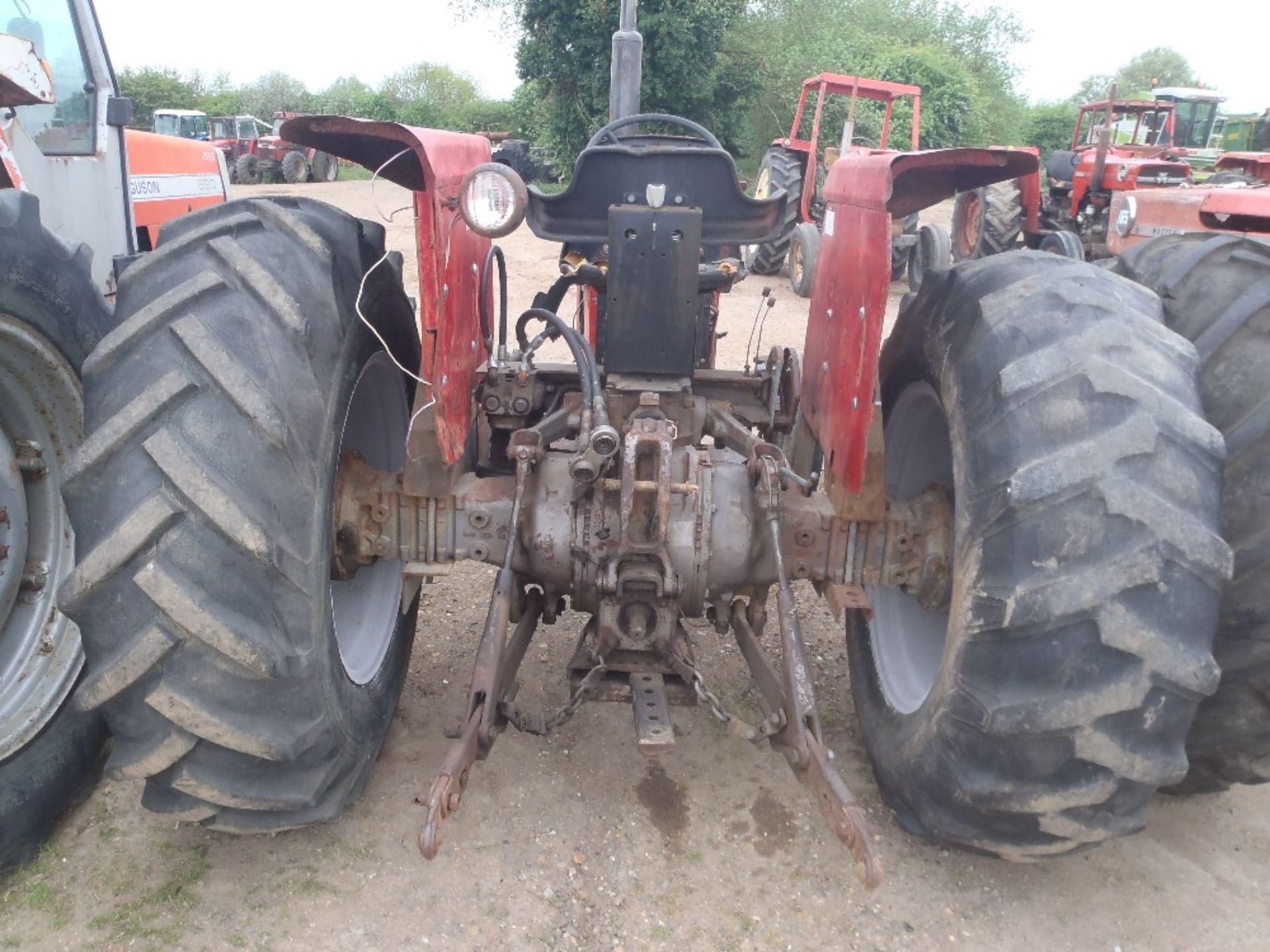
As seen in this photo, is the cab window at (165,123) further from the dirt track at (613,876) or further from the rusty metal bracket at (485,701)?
the rusty metal bracket at (485,701)

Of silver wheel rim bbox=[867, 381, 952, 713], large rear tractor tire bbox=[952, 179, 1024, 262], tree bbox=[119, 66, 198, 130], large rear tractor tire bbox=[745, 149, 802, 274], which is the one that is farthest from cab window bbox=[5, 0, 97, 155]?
tree bbox=[119, 66, 198, 130]

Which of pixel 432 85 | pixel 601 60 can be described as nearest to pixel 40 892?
pixel 601 60

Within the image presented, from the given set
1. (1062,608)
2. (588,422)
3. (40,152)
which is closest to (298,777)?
(588,422)

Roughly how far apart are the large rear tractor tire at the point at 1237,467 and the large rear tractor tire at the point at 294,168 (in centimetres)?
2867

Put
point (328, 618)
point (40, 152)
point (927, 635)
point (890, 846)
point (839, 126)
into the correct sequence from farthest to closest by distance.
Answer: point (839, 126)
point (40, 152)
point (927, 635)
point (890, 846)
point (328, 618)

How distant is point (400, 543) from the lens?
8.54 feet

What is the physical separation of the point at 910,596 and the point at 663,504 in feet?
3.31

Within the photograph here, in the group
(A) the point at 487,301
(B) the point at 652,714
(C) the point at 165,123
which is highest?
(A) the point at 487,301

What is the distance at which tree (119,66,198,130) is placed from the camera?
3869 centimetres

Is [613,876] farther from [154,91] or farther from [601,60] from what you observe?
[154,91]

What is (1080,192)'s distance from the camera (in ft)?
37.7

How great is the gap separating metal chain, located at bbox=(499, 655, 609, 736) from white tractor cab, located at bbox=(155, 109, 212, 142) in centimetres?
2421

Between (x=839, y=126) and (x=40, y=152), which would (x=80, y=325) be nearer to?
(x=40, y=152)

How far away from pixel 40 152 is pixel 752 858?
12.7 ft
